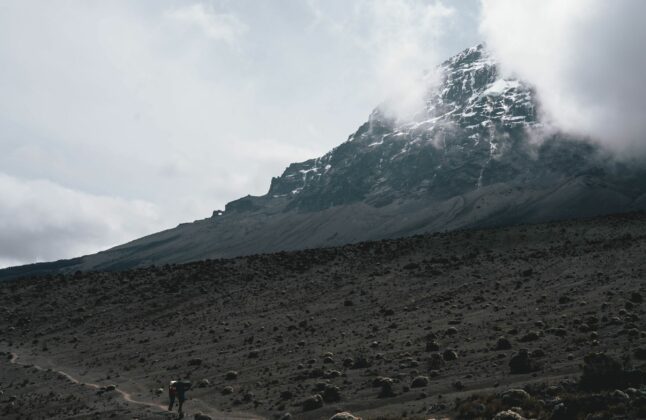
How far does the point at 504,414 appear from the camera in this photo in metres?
21.5

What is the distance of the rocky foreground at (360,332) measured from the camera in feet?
96.0

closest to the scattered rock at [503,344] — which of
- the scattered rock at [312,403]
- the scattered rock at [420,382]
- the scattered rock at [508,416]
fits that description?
the scattered rock at [420,382]

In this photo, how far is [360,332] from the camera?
50.4 meters

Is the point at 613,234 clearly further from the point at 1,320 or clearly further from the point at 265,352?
the point at 1,320

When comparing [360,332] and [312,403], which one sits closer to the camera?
[312,403]

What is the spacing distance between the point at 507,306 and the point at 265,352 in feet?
71.6

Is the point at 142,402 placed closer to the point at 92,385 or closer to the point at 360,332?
the point at 92,385

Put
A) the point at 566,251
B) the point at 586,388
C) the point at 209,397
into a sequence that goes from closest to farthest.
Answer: the point at 586,388 → the point at 209,397 → the point at 566,251

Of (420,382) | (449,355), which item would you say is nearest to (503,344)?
(449,355)

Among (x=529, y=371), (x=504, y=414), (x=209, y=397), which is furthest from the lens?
(x=209, y=397)

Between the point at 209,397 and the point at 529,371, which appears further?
the point at 209,397

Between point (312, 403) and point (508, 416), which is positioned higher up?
point (508, 416)

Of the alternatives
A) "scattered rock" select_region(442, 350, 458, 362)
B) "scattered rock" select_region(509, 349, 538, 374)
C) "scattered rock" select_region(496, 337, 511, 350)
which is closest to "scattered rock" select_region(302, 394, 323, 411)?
"scattered rock" select_region(442, 350, 458, 362)

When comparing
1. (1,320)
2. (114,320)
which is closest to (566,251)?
(114,320)
